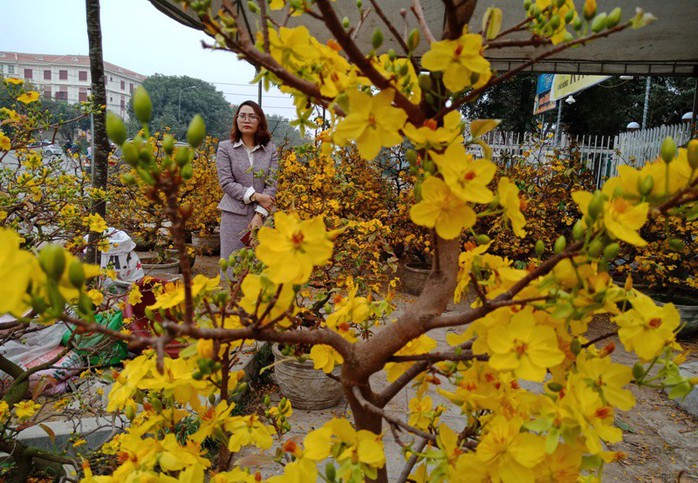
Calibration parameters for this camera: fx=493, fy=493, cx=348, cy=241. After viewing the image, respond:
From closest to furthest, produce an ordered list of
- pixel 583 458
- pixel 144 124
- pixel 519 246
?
pixel 144 124 < pixel 583 458 < pixel 519 246

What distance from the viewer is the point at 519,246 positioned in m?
5.49

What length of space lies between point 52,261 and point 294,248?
26 cm

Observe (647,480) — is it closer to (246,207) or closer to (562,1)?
(562,1)

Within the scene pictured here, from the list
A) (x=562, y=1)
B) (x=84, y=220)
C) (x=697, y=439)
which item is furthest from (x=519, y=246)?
(x=562, y=1)

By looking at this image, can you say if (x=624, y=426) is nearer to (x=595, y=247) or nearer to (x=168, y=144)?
(x=595, y=247)

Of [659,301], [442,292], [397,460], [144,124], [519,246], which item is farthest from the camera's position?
Answer: [519,246]

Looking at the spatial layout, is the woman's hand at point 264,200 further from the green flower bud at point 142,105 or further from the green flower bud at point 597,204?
the green flower bud at point 597,204

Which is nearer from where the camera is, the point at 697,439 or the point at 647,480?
the point at 647,480

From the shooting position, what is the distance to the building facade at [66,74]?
223 ft

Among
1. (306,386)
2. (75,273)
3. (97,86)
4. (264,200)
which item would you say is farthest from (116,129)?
(97,86)

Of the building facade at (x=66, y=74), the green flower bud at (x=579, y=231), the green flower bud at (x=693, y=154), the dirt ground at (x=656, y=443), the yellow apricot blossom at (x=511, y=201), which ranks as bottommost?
the dirt ground at (x=656, y=443)

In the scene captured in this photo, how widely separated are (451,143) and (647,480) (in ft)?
8.72

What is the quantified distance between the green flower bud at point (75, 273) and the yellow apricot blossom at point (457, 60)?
501 mm

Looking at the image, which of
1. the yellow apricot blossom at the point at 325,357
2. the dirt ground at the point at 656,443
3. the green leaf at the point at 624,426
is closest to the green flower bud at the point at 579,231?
the yellow apricot blossom at the point at 325,357
